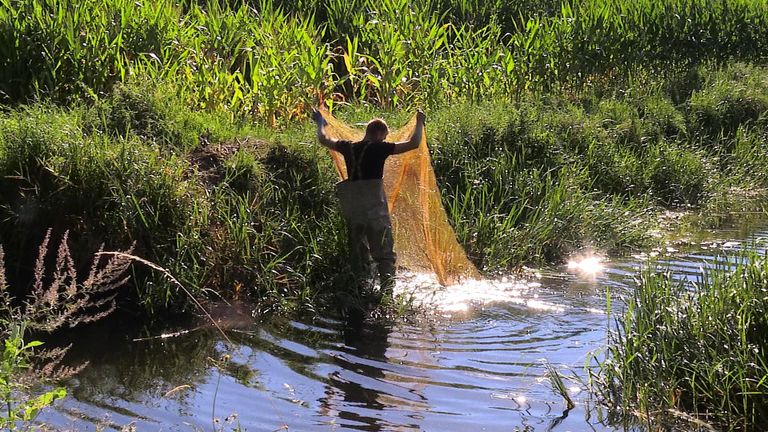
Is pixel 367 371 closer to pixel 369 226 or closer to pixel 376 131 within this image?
pixel 369 226

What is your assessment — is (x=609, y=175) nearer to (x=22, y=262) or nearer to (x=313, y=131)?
(x=313, y=131)

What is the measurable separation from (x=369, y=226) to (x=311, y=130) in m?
1.86

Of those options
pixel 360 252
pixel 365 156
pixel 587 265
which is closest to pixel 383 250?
pixel 360 252

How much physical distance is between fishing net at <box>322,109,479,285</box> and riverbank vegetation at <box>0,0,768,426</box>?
497mm

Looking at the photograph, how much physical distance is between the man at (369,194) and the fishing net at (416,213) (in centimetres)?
36

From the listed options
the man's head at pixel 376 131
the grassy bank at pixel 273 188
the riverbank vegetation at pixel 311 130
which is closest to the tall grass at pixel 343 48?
the riverbank vegetation at pixel 311 130

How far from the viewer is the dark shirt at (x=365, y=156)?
6.90 m

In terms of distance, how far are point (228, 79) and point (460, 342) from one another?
159 inches

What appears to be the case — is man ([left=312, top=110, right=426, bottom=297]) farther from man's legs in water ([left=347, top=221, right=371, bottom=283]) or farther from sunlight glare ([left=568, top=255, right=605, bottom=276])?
sunlight glare ([left=568, top=255, right=605, bottom=276])

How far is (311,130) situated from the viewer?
28.3 ft

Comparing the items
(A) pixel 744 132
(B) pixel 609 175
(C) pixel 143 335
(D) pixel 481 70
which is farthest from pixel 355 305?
(A) pixel 744 132

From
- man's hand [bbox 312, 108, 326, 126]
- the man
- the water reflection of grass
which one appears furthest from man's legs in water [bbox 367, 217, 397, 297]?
the water reflection of grass

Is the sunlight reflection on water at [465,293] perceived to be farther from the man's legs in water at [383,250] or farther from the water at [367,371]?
the man's legs in water at [383,250]

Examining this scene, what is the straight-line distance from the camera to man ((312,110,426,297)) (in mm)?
6906
